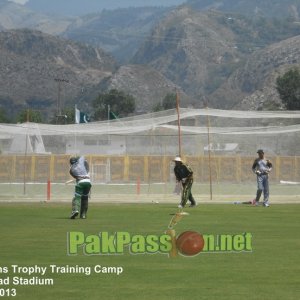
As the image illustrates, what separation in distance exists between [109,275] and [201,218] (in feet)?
38.3

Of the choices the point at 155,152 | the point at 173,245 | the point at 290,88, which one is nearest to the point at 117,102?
the point at 290,88

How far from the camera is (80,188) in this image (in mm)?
25359

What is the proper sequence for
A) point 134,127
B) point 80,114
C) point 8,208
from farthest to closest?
point 80,114 → point 134,127 → point 8,208

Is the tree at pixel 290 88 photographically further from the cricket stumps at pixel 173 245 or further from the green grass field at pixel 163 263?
the cricket stumps at pixel 173 245

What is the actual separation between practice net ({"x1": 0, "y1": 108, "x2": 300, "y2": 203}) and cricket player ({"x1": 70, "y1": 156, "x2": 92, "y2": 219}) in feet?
Result: 44.9

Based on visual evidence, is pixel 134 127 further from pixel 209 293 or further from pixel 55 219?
pixel 209 293

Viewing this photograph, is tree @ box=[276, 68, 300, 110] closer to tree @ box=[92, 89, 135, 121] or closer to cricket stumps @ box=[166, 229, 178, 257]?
tree @ box=[92, 89, 135, 121]

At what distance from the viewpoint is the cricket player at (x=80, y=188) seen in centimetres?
2517

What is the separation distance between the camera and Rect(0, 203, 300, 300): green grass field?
12.3 meters

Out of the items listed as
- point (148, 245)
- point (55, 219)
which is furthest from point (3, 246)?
point (55, 219)

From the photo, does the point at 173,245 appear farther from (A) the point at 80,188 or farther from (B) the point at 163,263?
(A) the point at 80,188

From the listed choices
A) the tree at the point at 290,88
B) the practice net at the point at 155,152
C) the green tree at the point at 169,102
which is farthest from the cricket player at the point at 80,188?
the green tree at the point at 169,102

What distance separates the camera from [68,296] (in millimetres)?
11969

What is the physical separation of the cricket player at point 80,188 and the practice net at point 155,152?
1367 centimetres
